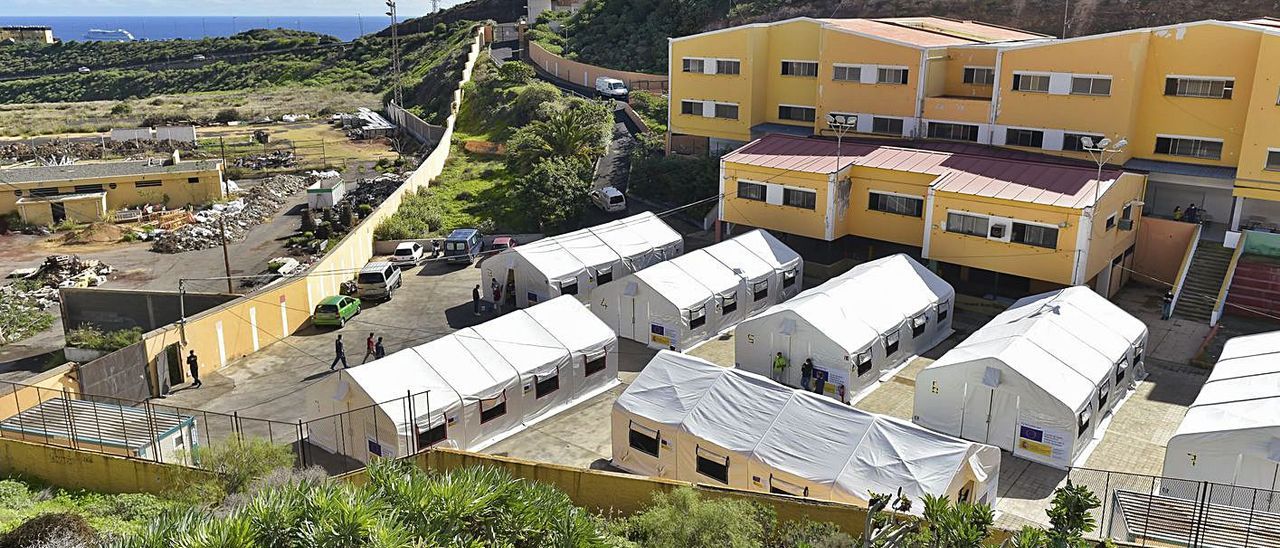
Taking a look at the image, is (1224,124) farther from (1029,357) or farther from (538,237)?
(538,237)

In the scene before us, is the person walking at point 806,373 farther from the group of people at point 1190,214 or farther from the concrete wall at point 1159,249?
the group of people at point 1190,214

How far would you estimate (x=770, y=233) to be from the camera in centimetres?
3794

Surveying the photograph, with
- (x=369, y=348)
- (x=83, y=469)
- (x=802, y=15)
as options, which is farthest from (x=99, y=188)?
(x=802, y=15)

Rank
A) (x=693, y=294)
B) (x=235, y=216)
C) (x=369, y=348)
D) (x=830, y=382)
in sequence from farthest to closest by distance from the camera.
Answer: (x=235, y=216), (x=693, y=294), (x=369, y=348), (x=830, y=382)

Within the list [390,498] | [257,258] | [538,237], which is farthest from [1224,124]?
[257,258]

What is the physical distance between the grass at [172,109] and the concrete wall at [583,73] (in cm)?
1750

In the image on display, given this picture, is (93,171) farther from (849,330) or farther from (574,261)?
(849,330)

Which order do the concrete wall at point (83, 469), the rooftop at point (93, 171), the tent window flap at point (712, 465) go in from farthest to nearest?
the rooftop at point (93, 171)
the tent window flap at point (712, 465)
the concrete wall at point (83, 469)

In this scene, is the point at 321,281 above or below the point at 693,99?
below

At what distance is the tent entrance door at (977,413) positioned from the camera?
882 inches

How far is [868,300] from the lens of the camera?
27.8 metres

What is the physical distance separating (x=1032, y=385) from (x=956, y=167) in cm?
1478

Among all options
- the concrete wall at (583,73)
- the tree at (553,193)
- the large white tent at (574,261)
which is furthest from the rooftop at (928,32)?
the concrete wall at (583,73)

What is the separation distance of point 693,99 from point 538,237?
11508 mm
